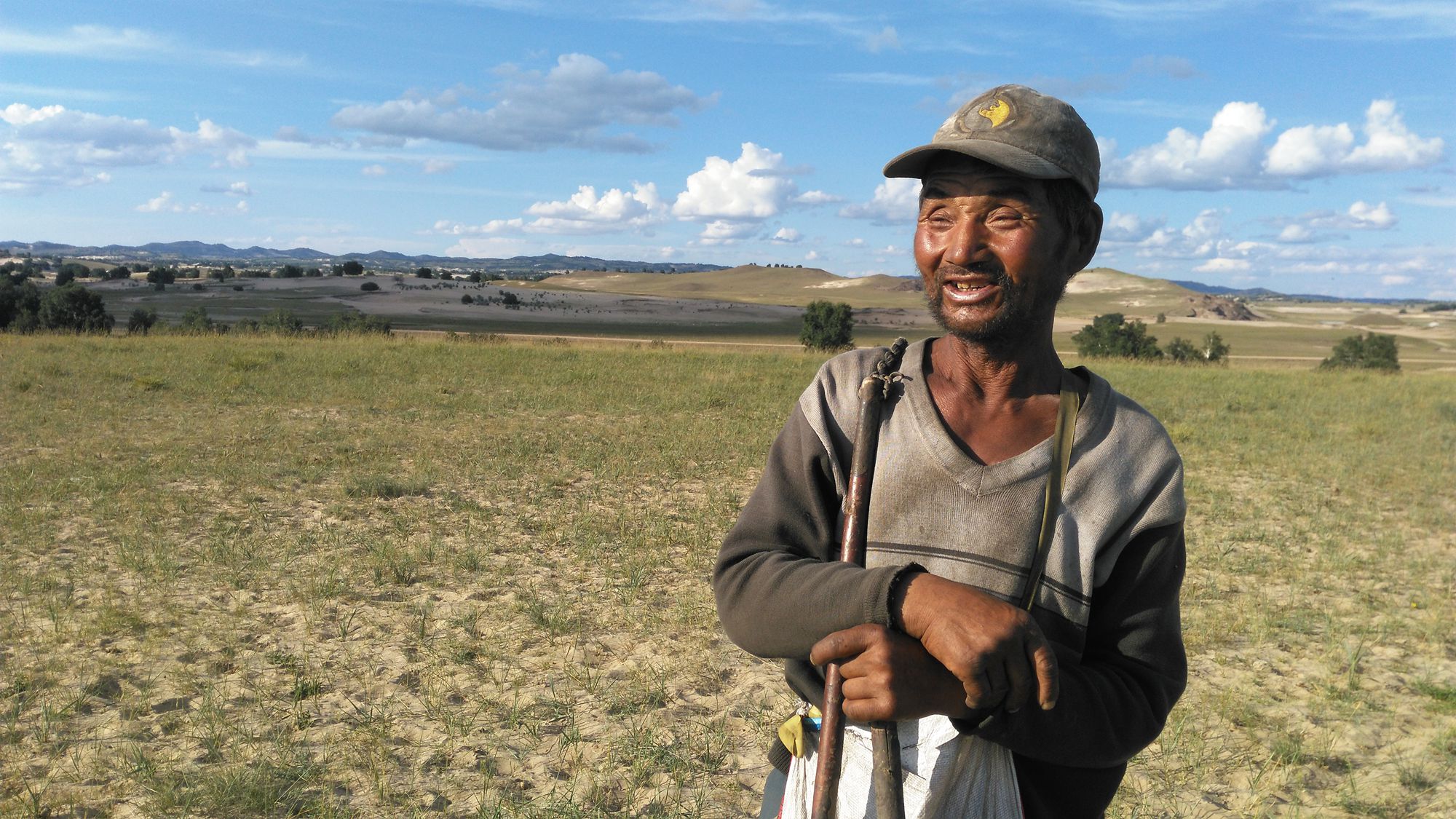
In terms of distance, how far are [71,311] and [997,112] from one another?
119 ft

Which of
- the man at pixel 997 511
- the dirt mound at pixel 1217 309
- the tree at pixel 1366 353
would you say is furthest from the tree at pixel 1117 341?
the dirt mound at pixel 1217 309

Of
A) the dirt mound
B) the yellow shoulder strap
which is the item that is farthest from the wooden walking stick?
the dirt mound

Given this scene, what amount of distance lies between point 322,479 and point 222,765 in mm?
5522

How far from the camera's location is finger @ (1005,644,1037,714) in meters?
1.13

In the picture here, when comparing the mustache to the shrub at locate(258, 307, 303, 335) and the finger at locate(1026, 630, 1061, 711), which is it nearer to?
the finger at locate(1026, 630, 1061, 711)

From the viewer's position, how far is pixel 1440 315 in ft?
492

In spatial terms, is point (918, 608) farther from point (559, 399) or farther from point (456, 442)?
point (559, 399)

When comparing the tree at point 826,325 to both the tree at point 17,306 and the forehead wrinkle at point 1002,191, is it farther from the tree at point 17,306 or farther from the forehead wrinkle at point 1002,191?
the forehead wrinkle at point 1002,191

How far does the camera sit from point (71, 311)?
30.5 metres

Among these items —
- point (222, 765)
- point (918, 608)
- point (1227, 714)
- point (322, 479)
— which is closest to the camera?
point (918, 608)

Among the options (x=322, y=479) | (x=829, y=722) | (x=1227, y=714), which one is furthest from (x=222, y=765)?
(x=322, y=479)

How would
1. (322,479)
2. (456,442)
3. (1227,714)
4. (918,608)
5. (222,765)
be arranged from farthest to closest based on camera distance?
1. (456,442)
2. (322,479)
3. (1227,714)
4. (222,765)
5. (918,608)

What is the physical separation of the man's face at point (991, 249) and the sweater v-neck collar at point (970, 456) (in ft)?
0.42

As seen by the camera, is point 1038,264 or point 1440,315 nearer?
point 1038,264
